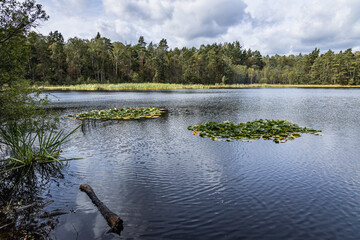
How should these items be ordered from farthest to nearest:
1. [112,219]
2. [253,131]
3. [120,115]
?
1. [120,115]
2. [253,131]
3. [112,219]

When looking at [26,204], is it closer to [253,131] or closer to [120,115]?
[253,131]

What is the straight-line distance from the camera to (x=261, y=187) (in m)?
6.46

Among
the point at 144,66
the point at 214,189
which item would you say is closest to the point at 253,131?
the point at 214,189

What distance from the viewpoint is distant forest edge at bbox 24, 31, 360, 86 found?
77.6 metres

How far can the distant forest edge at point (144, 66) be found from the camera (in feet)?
254

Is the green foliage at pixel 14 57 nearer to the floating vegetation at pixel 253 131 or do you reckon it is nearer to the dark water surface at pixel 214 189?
the dark water surface at pixel 214 189

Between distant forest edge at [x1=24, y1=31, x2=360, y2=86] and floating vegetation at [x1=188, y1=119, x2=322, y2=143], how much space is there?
231 ft

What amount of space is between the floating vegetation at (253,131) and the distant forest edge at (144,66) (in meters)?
70.5

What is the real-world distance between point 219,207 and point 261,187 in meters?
1.76

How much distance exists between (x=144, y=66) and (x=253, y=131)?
86.9m

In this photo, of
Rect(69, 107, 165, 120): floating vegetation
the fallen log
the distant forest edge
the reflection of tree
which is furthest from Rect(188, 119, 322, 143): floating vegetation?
the distant forest edge

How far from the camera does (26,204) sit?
5484 mm

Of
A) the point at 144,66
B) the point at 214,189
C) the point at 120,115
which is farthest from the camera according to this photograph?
the point at 144,66

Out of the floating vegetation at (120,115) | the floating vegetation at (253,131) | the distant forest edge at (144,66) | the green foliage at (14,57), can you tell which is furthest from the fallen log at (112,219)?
the distant forest edge at (144,66)
